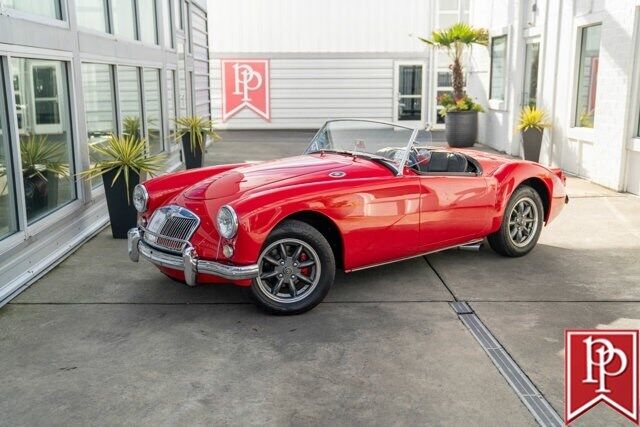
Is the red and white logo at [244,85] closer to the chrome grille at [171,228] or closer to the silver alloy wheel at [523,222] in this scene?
the silver alloy wheel at [523,222]

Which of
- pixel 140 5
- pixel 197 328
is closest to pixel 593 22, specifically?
pixel 140 5

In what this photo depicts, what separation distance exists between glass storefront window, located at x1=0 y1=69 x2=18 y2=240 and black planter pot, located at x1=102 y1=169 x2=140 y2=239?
4.60 feet

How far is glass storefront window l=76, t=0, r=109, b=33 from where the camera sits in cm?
691

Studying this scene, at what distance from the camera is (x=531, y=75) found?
1243 centimetres

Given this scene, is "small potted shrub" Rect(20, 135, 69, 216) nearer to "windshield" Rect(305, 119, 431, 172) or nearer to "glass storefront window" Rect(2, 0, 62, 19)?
"glass storefront window" Rect(2, 0, 62, 19)

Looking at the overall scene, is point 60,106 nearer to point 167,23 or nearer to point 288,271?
point 288,271

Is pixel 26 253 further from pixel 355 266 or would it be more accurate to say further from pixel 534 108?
pixel 534 108

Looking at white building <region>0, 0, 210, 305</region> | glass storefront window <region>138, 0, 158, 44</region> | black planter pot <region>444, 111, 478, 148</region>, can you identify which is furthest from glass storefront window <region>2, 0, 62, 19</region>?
black planter pot <region>444, 111, 478, 148</region>

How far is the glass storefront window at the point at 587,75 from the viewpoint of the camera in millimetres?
9789

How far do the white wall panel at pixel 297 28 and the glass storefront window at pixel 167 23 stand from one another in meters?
Answer: 8.53

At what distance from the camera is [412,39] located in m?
20.2

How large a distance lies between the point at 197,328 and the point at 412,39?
17.6 metres

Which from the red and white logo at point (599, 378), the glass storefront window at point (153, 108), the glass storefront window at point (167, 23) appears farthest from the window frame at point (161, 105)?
the red and white logo at point (599, 378)

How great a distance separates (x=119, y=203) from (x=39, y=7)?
1.96 m
